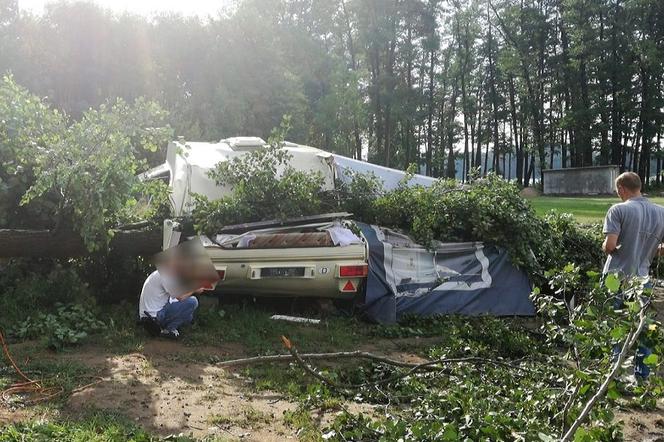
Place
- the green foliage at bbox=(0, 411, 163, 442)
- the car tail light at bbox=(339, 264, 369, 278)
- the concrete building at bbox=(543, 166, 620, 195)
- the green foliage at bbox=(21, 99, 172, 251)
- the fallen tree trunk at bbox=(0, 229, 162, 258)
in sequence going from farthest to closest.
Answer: the concrete building at bbox=(543, 166, 620, 195) → the car tail light at bbox=(339, 264, 369, 278) → the fallen tree trunk at bbox=(0, 229, 162, 258) → the green foliage at bbox=(21, 99, 172, 251) → the green foliage at bbox=(0, 411, 163, 442)

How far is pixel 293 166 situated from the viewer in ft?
27.0

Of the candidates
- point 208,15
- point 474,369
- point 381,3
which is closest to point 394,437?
point 474,369

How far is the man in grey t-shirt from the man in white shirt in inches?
154

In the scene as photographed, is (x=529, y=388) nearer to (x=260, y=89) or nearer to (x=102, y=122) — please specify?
(x=102, y=122)

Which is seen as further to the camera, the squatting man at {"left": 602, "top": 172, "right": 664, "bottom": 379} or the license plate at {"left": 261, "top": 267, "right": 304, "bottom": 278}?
the license plate at {"left": 261, "top": 267, "right": 304, "bottom": 278}

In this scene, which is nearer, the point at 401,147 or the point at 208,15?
the point at 208,15

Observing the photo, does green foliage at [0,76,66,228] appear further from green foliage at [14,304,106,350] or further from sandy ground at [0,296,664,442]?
sandy ground at [0,296,664,442]

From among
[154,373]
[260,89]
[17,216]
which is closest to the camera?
[154,373]

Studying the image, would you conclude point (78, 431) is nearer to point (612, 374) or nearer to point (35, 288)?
point (612, 374)

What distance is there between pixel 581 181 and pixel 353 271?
25573 millimetres

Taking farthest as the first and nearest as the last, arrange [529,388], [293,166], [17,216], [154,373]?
1. [293,166]
2. [17,216]
3. [154,373]
4. [529,388]

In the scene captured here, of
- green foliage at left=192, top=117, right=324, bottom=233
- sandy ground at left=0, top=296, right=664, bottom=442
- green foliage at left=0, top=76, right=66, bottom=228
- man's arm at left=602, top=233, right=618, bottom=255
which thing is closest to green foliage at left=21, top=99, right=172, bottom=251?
green foliage at left=0, top=76, right=66, bottom=228

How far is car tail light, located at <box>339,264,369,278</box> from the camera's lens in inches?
267

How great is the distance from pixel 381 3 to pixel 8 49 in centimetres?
1992
